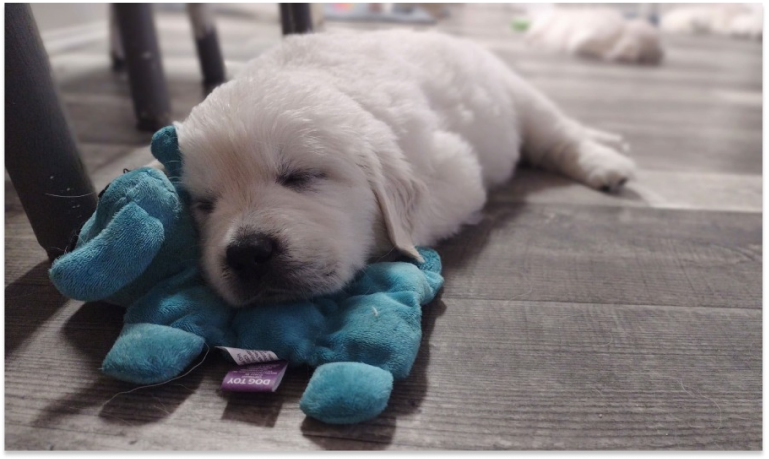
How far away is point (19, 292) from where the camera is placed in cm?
133

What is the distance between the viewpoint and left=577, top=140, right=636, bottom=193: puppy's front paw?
6.78ft

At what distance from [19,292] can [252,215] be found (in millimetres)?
627

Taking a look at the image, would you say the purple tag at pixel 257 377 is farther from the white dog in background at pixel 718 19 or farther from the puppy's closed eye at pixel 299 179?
the white dog in background at pixel 718 19

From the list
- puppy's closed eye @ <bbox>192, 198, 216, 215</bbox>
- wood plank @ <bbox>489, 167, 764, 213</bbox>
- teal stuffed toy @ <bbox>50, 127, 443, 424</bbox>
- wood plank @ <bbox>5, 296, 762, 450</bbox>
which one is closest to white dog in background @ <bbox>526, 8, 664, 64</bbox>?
wood plank @ <bbox>489, 167, 764, 213</bbox>

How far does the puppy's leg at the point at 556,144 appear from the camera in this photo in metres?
2.15

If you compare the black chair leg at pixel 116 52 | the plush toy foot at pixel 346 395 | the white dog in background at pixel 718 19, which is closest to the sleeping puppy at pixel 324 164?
the plush toy foot at pixel 346 395

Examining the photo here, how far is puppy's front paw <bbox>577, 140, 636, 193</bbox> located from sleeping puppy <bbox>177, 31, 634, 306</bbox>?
22.1 inches

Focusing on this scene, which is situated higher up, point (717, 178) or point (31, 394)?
point (31, 394)

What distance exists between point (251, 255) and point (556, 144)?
1524 mm

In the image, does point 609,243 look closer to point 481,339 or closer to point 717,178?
point 481,339

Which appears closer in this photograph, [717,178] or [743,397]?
[743,397]

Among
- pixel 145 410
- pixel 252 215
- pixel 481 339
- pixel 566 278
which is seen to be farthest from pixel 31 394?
pixel 566 278

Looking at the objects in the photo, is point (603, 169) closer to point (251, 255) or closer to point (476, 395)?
point (476, 395)

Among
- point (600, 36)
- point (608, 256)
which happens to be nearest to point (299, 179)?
point (608, 256)
